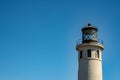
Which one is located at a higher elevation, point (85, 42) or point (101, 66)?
point (85, 42)

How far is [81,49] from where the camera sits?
36.7 metres

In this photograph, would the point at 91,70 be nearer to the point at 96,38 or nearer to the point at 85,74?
the point at 85,74

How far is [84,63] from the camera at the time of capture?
117 ft

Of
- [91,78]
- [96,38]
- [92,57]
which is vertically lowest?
[91,78]

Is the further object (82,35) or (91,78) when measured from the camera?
(82,35)

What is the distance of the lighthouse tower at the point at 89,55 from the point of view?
1393 inches

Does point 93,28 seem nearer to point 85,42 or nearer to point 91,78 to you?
point 85,42

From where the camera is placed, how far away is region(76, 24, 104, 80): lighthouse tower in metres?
35.4

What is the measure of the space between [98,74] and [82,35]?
5.37 metres

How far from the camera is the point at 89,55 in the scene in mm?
35969

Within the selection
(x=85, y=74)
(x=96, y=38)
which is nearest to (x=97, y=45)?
(x=96, y=38)

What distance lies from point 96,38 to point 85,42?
5.72ft

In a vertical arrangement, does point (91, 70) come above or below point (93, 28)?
below

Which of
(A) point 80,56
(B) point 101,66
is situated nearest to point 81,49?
(A) point 80,56
